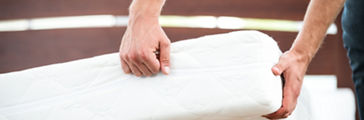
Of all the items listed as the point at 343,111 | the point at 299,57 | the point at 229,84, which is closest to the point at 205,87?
the point at 229,84

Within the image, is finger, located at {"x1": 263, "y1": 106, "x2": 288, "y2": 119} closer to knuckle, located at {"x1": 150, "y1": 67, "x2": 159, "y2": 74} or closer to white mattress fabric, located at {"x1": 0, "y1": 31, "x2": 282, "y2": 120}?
white mattress fabric, located at {"x1": 0, "y1": 31, "x2": 282, "y2": 120}

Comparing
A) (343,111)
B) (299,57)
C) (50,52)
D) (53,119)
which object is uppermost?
(50,52)

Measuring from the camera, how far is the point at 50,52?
3.22 metres

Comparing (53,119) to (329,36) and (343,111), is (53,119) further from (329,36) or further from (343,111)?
(329,36)

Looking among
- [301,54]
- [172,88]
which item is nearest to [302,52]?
[301,54]

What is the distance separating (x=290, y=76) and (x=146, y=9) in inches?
12.6

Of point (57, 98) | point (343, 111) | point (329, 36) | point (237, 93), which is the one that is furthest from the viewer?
point (329, 36)

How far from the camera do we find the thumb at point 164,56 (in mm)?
775

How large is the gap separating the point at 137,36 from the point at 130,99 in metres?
0.12

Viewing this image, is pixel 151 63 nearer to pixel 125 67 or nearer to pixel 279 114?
pixel 125 67

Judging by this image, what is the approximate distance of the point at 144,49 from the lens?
2.53 ft

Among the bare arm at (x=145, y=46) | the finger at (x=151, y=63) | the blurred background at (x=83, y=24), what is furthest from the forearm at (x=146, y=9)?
the blurred background at (x=83, y=24)

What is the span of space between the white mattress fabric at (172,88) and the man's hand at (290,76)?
2 cm

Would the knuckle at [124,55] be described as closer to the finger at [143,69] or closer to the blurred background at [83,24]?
the finger at [143,69]
